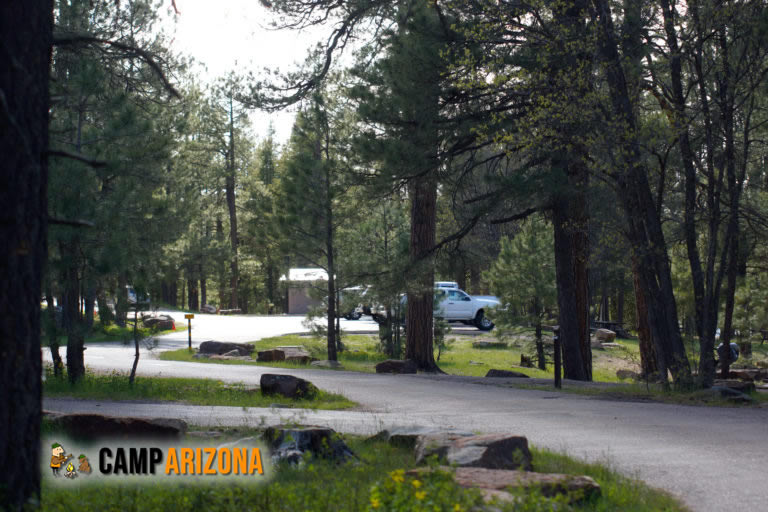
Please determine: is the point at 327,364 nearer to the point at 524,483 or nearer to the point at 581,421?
the point at 581,421

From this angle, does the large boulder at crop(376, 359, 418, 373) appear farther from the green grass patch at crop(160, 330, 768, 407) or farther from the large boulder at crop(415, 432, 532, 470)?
the large boulder at crop(415, 432, 532, 470)

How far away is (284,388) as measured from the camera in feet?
39.0

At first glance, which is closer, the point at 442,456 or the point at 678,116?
the point at 442,456

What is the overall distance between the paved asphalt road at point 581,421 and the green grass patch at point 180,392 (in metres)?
0.62

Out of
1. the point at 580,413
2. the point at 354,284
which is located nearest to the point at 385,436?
the point at 580,413

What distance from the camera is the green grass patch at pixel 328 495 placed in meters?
4.39

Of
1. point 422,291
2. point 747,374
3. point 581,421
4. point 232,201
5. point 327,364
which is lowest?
point 747,374

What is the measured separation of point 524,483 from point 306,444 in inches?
80.8

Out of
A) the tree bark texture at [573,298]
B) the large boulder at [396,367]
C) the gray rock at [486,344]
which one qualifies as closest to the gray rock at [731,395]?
the tree bark texture at [573,298]

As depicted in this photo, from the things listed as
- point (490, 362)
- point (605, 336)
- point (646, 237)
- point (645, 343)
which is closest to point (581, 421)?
point (646, 237)

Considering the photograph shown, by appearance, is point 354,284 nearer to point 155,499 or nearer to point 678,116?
point 678,116

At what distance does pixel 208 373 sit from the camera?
1609 centimetres

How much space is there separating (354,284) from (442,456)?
13132 millimetres

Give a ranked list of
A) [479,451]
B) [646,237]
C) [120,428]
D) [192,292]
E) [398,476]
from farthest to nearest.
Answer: [192,292], [646,237], [120,428], [479,451], [398,476]
